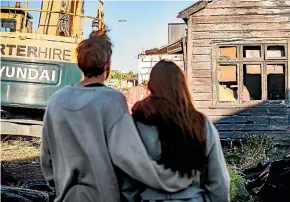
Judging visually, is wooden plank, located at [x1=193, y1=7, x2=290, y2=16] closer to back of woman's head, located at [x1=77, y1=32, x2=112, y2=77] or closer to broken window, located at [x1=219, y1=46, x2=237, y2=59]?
broken window, located at [x1=219, y1=46, x2=237, y2=59]

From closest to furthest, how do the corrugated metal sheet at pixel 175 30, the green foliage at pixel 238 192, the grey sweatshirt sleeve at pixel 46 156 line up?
the grey sweatshirt sleeve at pixel 46 156 < the green foliage at pixel 238 192 < the corrugated metal sheet at pixel 175 30

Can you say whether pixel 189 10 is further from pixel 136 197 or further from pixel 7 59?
pixel 136 197

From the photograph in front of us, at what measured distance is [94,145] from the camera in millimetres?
2516

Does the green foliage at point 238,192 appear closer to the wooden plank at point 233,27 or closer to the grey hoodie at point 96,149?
the grey hoodie at point 96,149

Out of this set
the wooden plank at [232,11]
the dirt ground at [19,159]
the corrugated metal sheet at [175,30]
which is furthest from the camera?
the corrugated metal sheet at [175,30]

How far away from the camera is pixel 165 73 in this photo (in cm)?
262

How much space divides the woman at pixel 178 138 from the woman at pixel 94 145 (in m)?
0.06

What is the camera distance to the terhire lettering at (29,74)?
946cm

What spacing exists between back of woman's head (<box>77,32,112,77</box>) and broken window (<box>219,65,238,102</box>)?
31.4 feet

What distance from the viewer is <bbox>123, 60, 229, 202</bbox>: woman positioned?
98.7 inches

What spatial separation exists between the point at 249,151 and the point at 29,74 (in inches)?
192

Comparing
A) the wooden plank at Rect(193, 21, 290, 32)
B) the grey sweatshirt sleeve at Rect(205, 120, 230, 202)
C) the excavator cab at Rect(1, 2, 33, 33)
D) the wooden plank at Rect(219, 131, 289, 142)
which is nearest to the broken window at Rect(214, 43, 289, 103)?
the wooden plank at Rect(193, 21, 290, 32)

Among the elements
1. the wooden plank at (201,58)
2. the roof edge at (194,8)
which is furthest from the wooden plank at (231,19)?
the wooden plank at (201,58)

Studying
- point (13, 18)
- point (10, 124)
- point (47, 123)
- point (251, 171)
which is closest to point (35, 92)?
point (10, 124)
